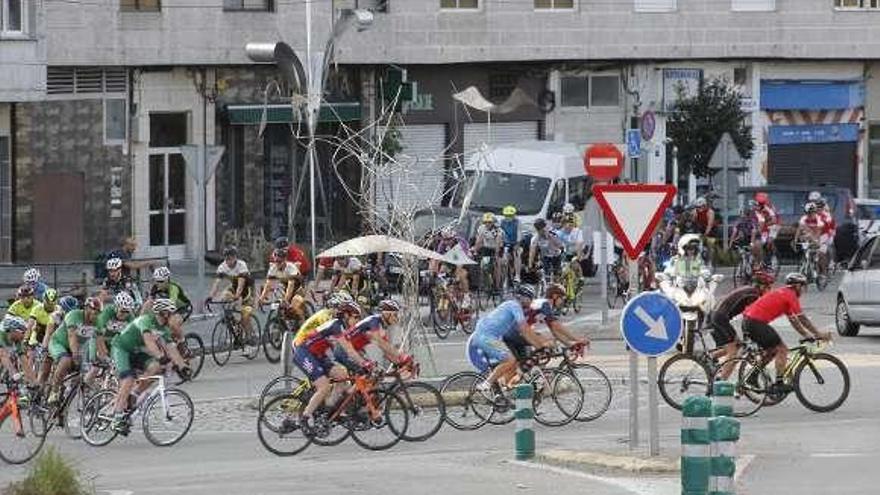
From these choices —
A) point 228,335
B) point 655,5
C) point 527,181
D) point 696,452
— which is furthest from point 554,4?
point 696,452

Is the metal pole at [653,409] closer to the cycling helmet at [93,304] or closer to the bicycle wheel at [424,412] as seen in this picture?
the bicycle wheel at [424,412]

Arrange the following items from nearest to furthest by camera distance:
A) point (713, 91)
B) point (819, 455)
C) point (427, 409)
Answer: point (819, 455) → point (427, 409) → point (713, 91)

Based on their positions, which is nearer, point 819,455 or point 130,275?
point 819,455

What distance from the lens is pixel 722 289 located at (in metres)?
42.1

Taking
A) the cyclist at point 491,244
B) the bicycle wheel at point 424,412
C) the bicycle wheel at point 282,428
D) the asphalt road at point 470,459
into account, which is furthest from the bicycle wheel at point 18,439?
the cyclist at point 491,244

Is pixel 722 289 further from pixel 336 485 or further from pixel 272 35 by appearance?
pixel 336 485

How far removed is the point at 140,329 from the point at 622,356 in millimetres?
9467

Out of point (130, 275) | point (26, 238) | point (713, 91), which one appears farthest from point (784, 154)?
point (130, 275)

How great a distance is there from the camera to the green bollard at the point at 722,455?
1598 cm

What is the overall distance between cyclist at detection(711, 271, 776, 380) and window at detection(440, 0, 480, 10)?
27636mm

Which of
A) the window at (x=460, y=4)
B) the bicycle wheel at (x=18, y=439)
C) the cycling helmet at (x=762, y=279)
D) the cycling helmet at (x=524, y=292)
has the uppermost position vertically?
the window at (x=460, y=4)

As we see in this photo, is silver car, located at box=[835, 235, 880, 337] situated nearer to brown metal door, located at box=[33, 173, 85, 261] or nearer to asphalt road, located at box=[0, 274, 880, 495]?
asphalt road, located at box=[0, 274, 880, 495]

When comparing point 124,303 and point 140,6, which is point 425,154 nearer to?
point 140,6

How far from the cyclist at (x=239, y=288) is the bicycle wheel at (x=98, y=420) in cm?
768
